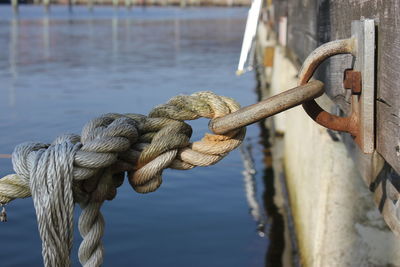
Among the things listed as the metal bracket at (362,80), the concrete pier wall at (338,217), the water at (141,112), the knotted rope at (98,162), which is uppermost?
the metal bracket at (362,80)

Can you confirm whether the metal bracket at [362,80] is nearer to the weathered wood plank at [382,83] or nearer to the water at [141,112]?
the weathered wood plank at [382,83]

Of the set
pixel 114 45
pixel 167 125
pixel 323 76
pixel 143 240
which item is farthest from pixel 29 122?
pixel 114 45

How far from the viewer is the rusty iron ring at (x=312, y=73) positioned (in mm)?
2504

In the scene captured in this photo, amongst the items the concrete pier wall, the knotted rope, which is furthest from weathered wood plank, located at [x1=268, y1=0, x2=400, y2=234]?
the knotted rope

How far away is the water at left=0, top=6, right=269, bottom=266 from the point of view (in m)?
6.13

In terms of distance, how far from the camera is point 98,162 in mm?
2168

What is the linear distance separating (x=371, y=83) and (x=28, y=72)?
1477cm

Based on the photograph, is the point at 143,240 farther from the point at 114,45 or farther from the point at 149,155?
the point at 114,45

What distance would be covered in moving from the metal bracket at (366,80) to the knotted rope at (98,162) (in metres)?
0.48

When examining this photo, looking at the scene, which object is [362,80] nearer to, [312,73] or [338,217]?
[312,73]

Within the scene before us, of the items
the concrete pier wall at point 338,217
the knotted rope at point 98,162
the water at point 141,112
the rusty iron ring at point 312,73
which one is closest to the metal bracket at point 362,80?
the rusty iron ring at point 312,73

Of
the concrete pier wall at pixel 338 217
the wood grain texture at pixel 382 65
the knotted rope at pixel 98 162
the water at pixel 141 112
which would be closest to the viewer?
the knotted rope at pixel 98 162

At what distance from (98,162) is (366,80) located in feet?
3.33

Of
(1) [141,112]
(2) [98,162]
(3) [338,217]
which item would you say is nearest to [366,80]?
(2) [98,162]
